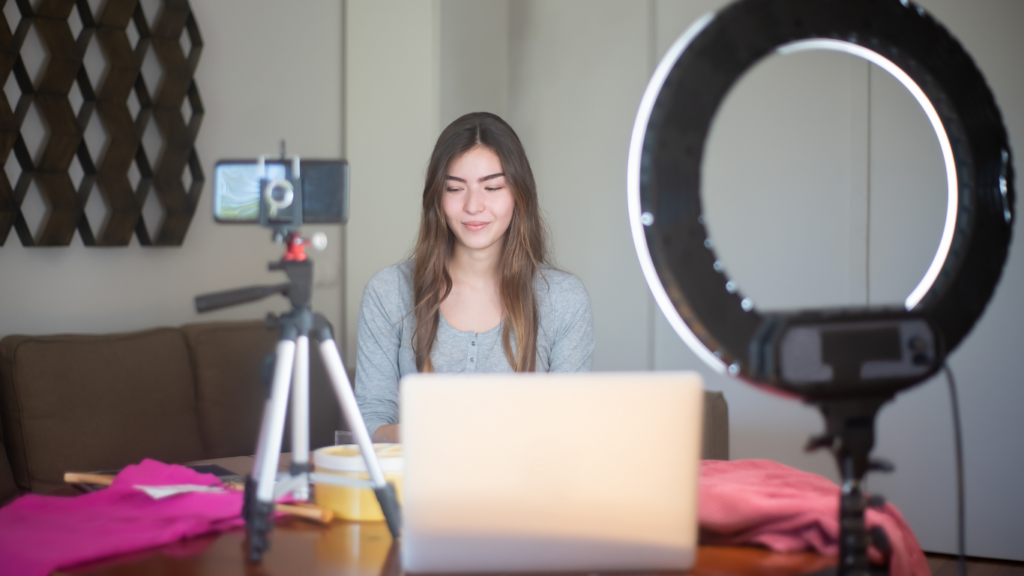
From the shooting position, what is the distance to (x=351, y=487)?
1096 millimetres

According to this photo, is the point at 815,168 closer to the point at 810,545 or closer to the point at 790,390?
the point at 810,545

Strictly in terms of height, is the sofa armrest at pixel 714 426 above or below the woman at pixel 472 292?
below

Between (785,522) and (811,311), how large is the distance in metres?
0.39

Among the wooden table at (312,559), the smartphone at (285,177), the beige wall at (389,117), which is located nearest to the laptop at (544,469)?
the wooden table at (312,559)

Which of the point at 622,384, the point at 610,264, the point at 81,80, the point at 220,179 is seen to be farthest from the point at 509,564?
the point at 610,264

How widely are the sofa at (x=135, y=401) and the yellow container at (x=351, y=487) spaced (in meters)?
0.85

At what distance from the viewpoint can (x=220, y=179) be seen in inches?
37.3

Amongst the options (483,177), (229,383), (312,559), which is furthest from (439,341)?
(312,559)

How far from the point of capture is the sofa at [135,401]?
201 cm

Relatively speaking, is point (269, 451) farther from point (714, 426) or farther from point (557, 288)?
point (714, 426)

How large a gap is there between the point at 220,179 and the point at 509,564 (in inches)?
20.5

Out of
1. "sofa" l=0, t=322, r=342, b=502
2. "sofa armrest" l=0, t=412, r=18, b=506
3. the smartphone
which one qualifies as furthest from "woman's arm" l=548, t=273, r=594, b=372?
"sofa armrest" l=0, t=412, r=18, b=506

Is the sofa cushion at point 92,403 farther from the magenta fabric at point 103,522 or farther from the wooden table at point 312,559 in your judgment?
the wooden table at point 312,559

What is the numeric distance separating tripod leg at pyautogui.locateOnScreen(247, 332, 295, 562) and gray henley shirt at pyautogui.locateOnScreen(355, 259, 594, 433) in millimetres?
955
